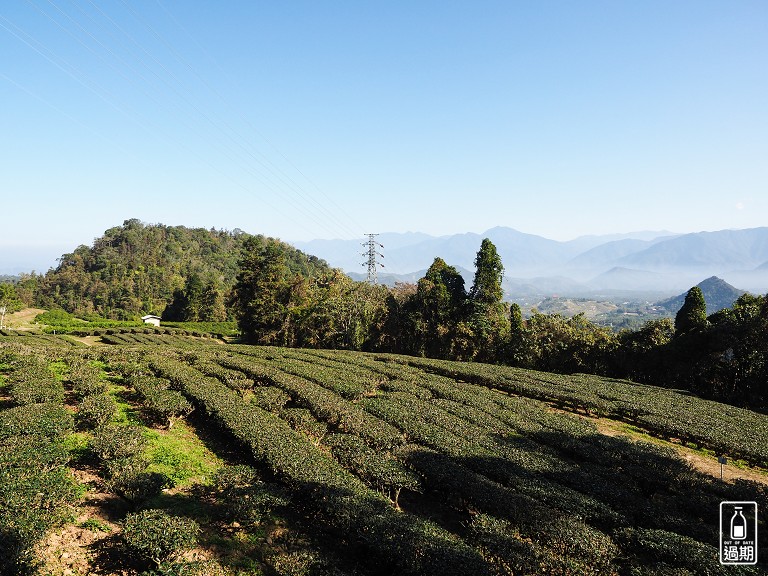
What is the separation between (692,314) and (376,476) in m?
37.6

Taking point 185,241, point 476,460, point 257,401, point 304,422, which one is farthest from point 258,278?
point 185,241

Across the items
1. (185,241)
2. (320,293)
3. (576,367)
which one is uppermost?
(185,241)

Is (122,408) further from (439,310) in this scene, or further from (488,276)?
(488,276)

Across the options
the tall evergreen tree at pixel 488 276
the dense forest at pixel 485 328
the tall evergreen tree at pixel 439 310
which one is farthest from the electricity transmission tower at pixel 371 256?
the tall evergreen tree at pixel 488 276

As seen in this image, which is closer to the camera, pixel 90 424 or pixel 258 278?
pixel 90 424

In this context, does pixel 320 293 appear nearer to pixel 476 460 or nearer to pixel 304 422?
pixel 304 422

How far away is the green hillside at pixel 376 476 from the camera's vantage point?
9.95 metres

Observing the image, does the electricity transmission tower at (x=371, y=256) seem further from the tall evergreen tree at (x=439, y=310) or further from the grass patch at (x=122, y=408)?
the grass patch at (x=122, y=408)

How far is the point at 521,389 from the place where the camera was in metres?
28.9

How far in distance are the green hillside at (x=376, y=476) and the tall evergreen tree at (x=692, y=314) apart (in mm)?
13756

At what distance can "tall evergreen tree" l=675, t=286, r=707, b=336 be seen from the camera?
3719 centimetres

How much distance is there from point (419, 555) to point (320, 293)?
162 ft

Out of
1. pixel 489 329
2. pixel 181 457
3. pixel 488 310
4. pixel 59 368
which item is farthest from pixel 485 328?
pixel 59 368

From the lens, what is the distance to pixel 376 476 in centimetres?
1341
